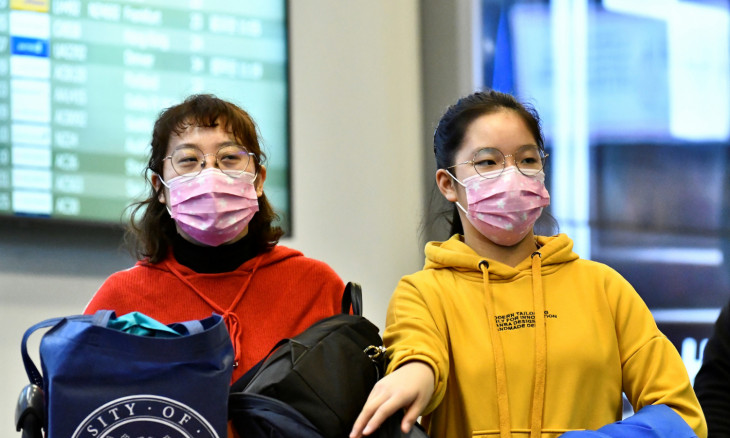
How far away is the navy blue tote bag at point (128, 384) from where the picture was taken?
1484 mm

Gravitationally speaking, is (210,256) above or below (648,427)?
above

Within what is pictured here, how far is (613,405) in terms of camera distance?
1.85 metres

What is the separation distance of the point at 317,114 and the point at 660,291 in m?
1.66

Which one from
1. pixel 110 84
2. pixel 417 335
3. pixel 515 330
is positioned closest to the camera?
pixel 417 335

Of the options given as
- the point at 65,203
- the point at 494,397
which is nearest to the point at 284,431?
the point at 494,397

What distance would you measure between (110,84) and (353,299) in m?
1.83

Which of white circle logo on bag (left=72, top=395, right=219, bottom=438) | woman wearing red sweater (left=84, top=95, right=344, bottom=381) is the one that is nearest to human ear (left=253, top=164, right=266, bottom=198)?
woman wearing red sweater (left=84, top=95, right=344, bottom=381)

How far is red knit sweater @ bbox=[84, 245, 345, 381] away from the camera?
6.79 feet

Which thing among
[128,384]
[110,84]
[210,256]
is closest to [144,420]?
[128,384]

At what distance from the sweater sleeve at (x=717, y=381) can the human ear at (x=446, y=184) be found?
83 cm

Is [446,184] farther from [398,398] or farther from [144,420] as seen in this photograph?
[144,420]

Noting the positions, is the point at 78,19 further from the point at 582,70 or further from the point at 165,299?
the point at 582,70

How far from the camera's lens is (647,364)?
183 centimetres

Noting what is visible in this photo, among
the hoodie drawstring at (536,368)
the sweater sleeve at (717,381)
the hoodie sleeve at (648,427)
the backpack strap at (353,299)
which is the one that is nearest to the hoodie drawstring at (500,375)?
the hoodie drawstring at (536,368)
